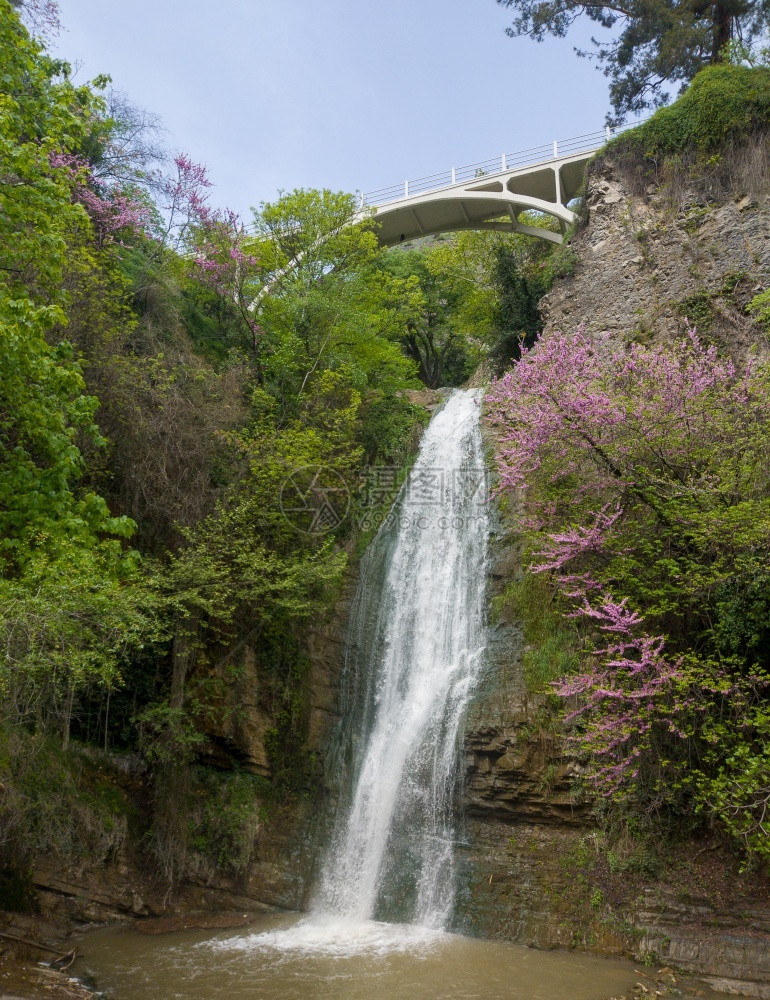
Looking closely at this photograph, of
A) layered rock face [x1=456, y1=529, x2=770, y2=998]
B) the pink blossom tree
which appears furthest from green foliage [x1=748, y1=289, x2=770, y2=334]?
layered rock face [x1=456, y1=529, x2=770, y2=998]

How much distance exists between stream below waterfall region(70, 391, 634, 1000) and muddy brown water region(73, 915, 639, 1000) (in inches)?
1.0

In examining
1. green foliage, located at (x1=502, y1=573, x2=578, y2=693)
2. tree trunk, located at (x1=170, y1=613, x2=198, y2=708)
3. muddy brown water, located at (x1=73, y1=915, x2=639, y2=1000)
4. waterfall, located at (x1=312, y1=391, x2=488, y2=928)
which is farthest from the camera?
tree trunk, located at (x1=170, y1=613, x2=198, y2=708)

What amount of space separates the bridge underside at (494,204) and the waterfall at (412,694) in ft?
36.9

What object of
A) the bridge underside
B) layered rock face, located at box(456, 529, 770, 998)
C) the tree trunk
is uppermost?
the bridge underside

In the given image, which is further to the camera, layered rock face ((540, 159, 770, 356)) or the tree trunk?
layered rock face ((540, 159, 770, 356))

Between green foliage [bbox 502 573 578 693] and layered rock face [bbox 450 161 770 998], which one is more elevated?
green foliage [bbox 502 573 578 693]

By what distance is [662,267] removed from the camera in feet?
61.2

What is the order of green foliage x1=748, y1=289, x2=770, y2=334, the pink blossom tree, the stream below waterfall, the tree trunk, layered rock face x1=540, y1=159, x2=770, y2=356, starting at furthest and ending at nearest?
layered rock face x1=540, y1=159, x2=770, y2=356 → green foliage x1=748, y1=289, x2=770, y2=334 → the tree trunk → the pink blossom tree → the stream below waterfall

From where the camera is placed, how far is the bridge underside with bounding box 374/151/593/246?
83.8 feet

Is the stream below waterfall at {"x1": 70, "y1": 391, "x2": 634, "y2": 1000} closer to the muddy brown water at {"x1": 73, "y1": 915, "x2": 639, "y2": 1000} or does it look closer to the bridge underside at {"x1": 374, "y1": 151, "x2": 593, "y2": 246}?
the muddy brown water at {"x1": 73, "y1": 915, "x2": 639, "y2": 1000}

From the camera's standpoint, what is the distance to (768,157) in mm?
18453

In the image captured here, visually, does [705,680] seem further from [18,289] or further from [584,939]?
[18,289]

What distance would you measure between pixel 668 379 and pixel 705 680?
5.02 m

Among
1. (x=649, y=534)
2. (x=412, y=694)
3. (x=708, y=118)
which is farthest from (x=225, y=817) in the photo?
(x=708, y=118)
